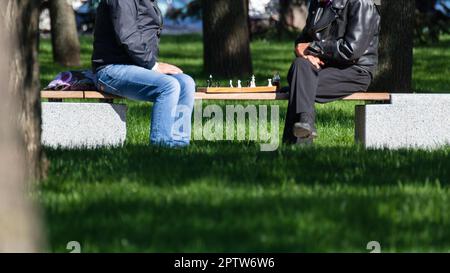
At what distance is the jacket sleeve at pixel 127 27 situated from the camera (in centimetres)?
934

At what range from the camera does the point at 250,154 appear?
329 inches

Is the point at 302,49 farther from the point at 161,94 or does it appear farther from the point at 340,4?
the point at 161,94

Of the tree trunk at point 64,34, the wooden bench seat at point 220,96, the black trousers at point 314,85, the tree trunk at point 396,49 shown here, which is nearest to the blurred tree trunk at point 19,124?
the wooden bench seat at point 220,96

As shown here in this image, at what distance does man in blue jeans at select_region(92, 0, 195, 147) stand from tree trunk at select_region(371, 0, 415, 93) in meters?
5.47

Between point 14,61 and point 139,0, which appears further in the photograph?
point 139,0

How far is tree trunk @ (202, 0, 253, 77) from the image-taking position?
58.5 feet

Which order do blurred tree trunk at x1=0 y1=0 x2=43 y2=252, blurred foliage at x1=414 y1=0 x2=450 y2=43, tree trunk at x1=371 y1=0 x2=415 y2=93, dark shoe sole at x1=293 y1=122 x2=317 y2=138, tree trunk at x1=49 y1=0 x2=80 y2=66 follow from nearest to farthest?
blurred tree trunk at x1=0 y1=0 x2=43 y2=252
dark shoe sole at x1=293 y1=122 x2=317 y2=138
tree trunk at x1=371 y1=0 x2=415 y2=93
tree trunk at x1=49 y1=0 x2=80 y2=66
blurred foliage at x1=414 y1=0 x2=450 y2=43

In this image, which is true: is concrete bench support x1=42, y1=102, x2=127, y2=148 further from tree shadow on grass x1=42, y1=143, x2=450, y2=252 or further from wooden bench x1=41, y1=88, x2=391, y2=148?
tree shadow on grass x1=42, y1=143, x2=450, y2=252

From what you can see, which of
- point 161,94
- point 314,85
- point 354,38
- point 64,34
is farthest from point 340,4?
point 64,34

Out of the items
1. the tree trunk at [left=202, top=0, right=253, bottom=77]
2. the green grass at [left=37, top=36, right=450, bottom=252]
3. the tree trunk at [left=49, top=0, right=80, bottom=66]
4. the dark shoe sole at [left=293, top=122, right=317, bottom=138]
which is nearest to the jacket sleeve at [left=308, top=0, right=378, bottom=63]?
the dark shoe sole at [left=293, top=122, right=317, bottom=138]
